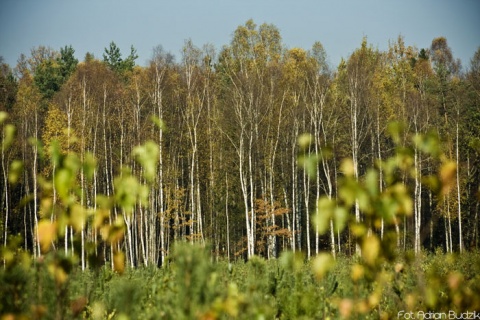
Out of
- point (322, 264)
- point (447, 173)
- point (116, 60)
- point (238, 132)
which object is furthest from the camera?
point (116, 60)

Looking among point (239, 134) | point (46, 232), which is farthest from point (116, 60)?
point (46, 232)

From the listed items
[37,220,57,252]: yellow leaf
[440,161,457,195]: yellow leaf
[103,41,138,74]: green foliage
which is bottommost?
[37,220,57,252]: yellow leaf

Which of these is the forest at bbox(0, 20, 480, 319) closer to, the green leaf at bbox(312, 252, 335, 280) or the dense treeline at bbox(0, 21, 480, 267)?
the dense treeline at bbox(0, 21, 480, 267)

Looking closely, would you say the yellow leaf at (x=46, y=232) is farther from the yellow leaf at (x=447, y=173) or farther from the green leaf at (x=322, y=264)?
the yellow leaf at (x=447, y=173)

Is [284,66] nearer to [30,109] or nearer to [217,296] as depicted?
[30,109]

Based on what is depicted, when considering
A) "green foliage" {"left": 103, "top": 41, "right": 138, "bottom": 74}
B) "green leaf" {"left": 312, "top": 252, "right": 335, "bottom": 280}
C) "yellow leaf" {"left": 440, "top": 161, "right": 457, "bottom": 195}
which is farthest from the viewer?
"green foliage" {"left": 103, "top": 41, "right": 138, "bottom": 74}

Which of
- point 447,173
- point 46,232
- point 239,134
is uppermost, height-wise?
point 239,134

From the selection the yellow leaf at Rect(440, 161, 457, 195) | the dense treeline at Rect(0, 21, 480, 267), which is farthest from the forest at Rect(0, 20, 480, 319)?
the yellow leaf at Rect(440, 161, 457, 195)

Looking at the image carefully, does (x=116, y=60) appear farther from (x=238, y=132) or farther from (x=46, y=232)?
(x=46, y=232)

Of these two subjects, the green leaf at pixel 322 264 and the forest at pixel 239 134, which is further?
the forest at pixel 239 134

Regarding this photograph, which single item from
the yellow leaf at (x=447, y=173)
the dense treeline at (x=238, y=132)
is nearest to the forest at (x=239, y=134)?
the dense treeline at (x=238, y=132)

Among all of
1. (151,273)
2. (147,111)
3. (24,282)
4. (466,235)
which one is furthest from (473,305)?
(466,235)

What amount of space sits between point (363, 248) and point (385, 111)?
88.1 feet

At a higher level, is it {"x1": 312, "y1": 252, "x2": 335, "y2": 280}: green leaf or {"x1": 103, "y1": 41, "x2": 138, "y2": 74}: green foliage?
{"x1": 103, "y1": 41, "x2": 138, "y2": 74}: green foliage
